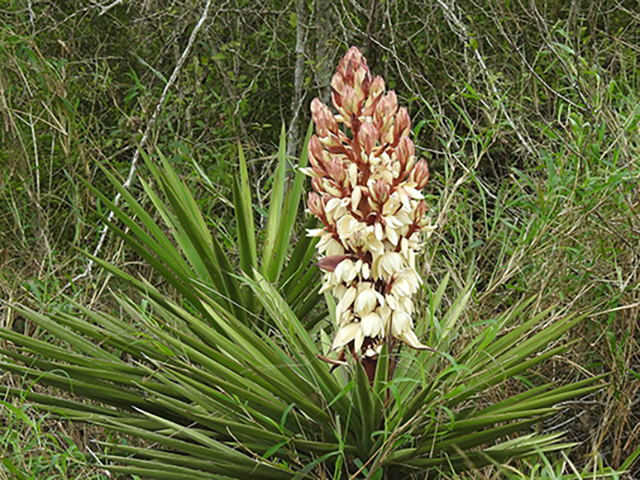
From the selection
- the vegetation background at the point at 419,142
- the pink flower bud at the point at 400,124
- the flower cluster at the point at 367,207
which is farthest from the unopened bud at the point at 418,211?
the vegetation background at the point at 419,142

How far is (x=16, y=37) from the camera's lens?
3387 millimetres

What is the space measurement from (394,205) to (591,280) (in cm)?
115

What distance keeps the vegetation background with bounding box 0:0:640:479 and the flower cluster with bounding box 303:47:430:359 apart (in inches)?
19.8

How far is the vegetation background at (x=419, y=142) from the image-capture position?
7.93ft

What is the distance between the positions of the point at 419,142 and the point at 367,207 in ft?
8.32

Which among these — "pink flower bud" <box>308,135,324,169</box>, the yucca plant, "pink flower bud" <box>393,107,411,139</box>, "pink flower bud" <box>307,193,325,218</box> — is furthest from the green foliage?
"pink flower bud" <box>393,107,411,139</box>

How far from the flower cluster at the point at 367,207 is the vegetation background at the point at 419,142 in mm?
504

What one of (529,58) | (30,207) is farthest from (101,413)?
(529,58)

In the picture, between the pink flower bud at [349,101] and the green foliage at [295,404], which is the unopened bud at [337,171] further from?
the green foliage at [295,404]

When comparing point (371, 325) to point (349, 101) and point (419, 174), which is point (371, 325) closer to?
point (419, 174)

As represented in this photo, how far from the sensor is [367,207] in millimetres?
1663

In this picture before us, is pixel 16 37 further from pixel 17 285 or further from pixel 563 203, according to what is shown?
pixel 563 203

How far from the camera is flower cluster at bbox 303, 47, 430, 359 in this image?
5.37 ft

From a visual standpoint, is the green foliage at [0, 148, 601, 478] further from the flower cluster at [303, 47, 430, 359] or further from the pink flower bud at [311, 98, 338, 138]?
the pink flower bud at [311, 98, 338, 138]
